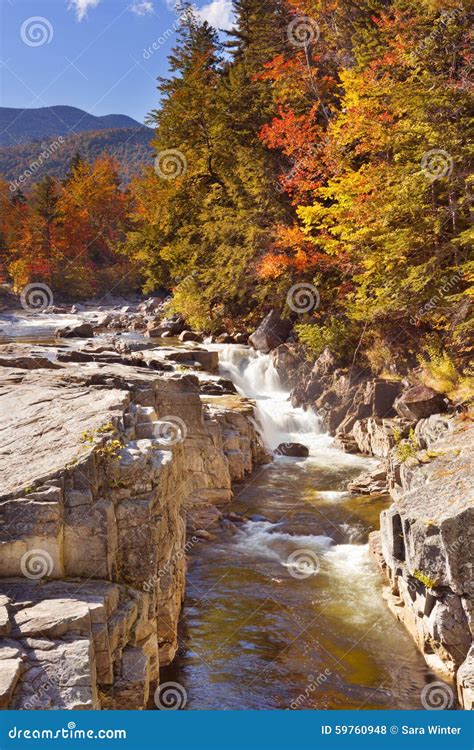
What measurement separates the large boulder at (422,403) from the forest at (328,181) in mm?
369

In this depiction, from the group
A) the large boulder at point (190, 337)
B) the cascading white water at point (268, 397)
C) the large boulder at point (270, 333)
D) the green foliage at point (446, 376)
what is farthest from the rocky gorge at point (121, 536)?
the large boulder at point (190, 337)

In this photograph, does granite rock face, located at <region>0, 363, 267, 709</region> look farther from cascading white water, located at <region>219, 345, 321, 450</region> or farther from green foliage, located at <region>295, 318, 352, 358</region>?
green foliage, located at <region>295, 318, 352, 358</region>

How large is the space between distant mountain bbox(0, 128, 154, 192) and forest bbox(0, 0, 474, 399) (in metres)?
64.4

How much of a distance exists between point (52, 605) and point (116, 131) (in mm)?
154432

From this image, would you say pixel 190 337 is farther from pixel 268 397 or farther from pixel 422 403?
pixel 422 403

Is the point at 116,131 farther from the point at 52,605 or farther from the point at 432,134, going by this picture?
the point at 52,605

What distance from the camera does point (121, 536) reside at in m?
6.71

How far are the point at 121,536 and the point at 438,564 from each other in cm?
397

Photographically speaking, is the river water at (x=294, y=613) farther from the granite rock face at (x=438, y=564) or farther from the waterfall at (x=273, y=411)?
the waterfall at (x=273, y=411)

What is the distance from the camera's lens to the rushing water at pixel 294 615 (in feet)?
24.9

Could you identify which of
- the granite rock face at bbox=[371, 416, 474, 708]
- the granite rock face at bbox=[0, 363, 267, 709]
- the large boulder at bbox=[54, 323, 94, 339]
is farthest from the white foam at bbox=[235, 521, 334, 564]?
the large boulder at bbox=[54, 323, 94, 339]

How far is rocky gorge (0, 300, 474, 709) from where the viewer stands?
5.46 meters

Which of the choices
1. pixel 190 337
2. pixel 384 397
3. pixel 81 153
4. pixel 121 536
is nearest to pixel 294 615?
pixel 121 536

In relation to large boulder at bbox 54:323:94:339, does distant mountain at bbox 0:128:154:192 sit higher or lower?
higher
